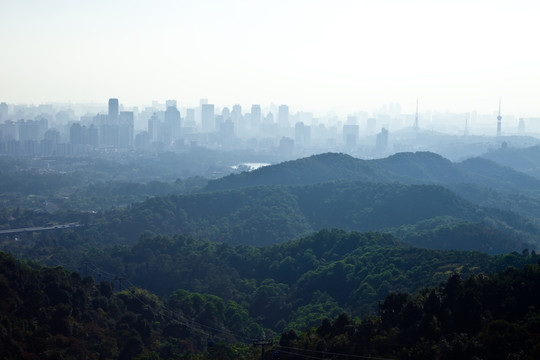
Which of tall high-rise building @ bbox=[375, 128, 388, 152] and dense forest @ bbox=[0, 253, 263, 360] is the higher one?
tall high-rise building @ bbox=[375, 128, 388, 152]

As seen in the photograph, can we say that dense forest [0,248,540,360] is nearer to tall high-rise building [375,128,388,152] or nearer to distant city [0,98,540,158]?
distant city [0,98,540,158]

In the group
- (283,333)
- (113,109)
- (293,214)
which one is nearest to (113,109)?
(113,109)

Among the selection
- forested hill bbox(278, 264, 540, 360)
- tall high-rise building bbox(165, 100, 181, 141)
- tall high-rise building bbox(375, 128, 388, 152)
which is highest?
tall high-rise building bbox(165, 100, 181, 141)

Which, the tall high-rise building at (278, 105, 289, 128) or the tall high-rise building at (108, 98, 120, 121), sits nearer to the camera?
the tall high-rise building at (108, 98, 120, 121)

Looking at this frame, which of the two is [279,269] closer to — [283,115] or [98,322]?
[98,322]

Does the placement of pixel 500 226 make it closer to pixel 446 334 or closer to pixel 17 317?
pixel 446 334

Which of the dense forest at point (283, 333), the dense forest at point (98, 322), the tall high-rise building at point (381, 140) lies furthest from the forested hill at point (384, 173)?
the tall high-rise building at point (381, 140)

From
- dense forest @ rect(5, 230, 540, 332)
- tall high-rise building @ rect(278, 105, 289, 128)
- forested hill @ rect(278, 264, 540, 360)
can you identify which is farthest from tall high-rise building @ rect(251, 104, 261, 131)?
forested hill @ rect(278, 264, 540, 360)
